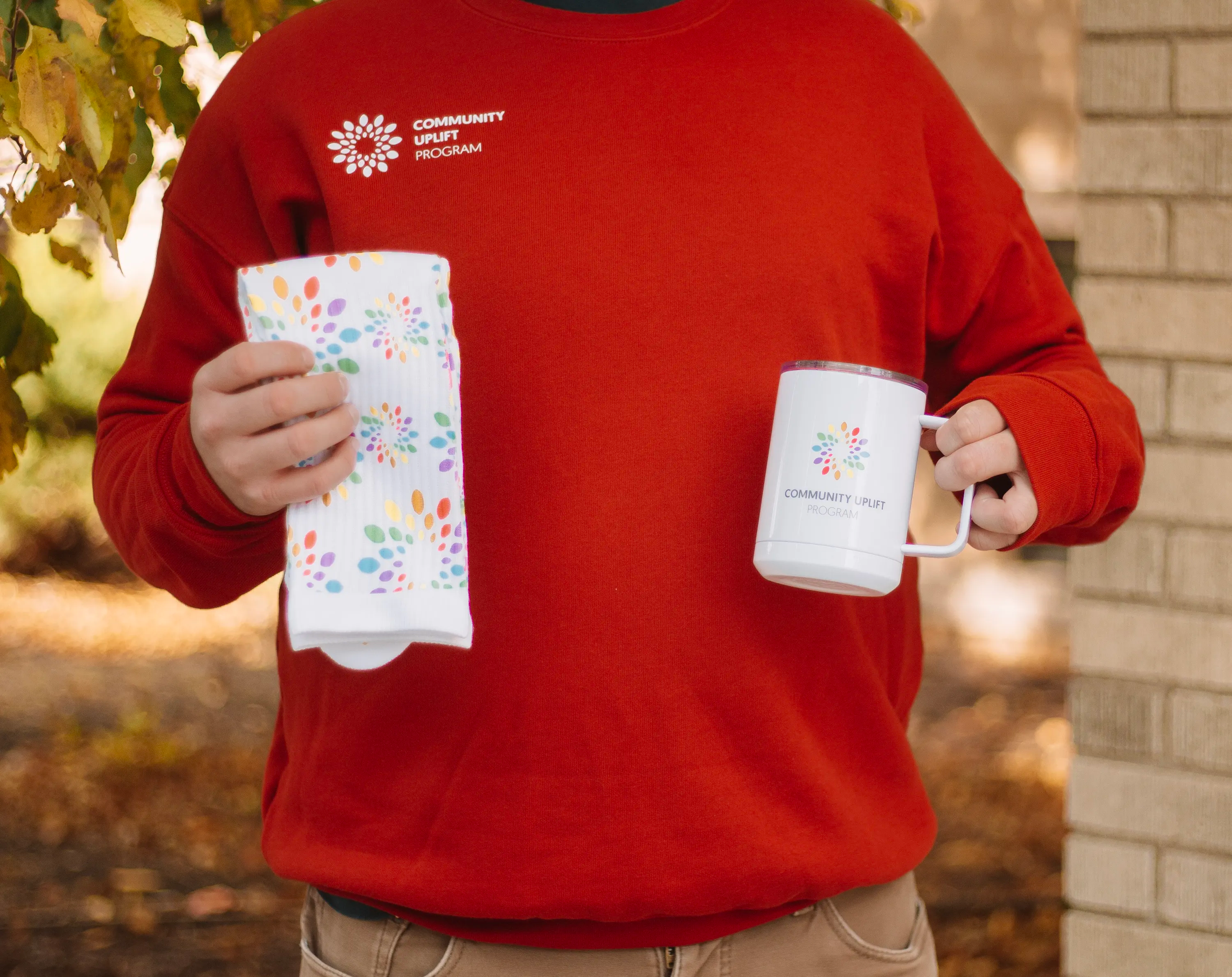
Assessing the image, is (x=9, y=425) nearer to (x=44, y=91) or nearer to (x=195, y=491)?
(x=44, y=91)

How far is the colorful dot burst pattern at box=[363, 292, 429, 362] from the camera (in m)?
1.09

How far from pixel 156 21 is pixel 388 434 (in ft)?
2.08

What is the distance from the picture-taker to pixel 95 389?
24.9 feet

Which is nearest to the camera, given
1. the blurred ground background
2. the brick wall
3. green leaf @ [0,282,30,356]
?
green leaf @ [0,282,30,356]

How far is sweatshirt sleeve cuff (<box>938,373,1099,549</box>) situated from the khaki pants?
1.64ft

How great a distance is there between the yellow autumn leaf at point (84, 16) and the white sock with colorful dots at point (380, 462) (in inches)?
22.7

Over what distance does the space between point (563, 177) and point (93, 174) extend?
0.62m

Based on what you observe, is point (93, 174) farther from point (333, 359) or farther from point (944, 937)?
point (944, 937)

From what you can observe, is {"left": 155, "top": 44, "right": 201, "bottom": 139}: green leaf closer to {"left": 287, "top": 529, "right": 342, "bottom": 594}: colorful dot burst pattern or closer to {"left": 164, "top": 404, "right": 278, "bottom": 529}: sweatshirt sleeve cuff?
{"left": 164, "top": 404, "right": 278, "bottom": 529}: sweatshirt sleeve cuff

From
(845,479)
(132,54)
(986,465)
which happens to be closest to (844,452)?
(845,479)

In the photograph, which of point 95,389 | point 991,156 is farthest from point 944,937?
point 95,389

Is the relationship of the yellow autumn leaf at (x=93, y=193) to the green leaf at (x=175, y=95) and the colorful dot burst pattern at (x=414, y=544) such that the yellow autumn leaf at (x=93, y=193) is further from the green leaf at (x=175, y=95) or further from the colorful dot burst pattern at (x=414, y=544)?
Result: the colorful dot burst pattern at (x=414, y=544)

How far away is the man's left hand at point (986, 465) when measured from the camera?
4.05 ft

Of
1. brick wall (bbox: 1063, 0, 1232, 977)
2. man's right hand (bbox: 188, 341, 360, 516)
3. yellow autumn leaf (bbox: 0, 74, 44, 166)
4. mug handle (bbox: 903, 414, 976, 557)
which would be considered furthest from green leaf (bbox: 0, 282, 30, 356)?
brick wall (bbox: 1063, 0, 1232, 977)
